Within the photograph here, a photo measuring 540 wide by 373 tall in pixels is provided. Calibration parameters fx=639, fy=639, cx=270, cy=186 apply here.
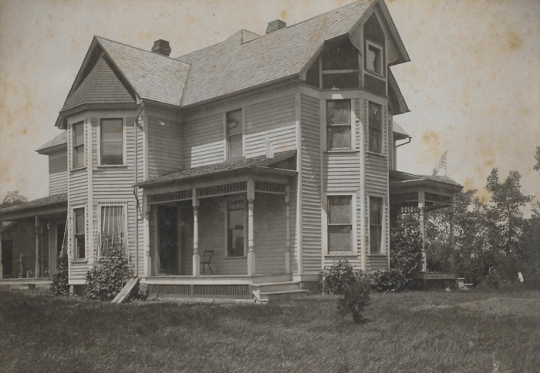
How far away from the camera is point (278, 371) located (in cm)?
872

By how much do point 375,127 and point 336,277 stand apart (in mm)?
5151

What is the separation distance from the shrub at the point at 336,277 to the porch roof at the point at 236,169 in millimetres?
3114

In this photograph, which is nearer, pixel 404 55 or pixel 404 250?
pixel 404 250

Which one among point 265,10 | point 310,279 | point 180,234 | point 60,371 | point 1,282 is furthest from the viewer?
point 1,282

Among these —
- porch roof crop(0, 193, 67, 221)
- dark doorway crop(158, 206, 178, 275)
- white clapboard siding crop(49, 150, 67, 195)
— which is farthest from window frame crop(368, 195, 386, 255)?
white clapboard siding crop(49, 150, 67, 195)

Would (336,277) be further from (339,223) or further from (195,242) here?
(195,242)

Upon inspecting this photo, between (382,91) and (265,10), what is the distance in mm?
8611

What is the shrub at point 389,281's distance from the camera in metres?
19.4

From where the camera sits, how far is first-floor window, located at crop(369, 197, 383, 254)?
2030 centimetres

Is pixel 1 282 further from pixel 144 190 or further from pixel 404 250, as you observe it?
pixel 404 250

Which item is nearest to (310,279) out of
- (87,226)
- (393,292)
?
(393,292)

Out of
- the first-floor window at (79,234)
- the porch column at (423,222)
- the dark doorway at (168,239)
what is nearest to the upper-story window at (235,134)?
the dark doorway at (168,239)

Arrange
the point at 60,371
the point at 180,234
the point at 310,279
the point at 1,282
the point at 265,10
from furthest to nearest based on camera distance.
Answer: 1. the point at 1,282
2. the point at 180,234
3. the point at 310,279
4. the point at 265,10
5. the point at 60,371

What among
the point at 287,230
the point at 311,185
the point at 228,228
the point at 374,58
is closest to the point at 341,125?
the point at 311,185
